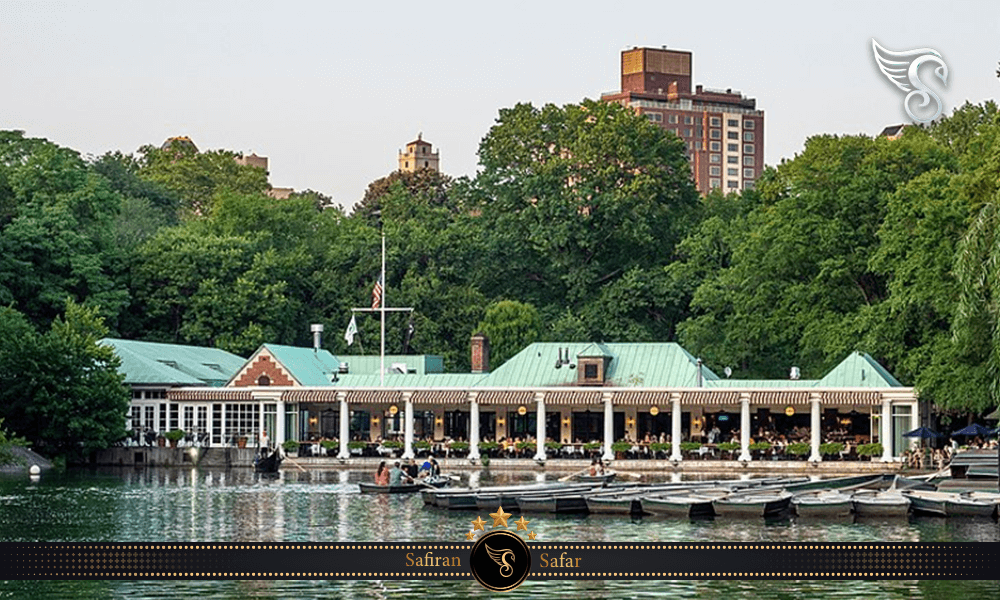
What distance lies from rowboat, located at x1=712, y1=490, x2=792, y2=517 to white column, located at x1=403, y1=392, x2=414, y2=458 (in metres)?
26.5

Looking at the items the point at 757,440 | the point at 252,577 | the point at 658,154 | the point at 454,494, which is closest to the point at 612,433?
the point at 757,440

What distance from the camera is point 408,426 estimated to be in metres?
63.5

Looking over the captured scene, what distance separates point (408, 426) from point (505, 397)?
12.5ft

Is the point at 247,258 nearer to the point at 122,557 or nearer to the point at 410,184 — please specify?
the point at 410,184

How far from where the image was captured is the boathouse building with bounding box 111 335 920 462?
61000mm

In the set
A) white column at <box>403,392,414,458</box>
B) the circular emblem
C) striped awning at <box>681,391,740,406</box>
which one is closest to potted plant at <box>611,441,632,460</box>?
striped awning at <box>681,391,740,406</box>

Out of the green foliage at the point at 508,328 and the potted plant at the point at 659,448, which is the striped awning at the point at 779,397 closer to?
the potted plant at the point at 659,448

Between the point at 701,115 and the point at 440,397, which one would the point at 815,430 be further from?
the point at 701,115

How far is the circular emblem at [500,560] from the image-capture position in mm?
6648

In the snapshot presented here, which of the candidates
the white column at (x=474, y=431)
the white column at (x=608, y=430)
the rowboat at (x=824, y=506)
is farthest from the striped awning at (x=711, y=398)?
the rowboat at (x=824, y=506)

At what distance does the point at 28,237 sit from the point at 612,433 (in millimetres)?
25881

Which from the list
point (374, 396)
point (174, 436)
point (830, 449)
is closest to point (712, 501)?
point (830, 449)

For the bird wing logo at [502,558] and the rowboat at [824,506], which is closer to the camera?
the bird wing logo at [502,558]

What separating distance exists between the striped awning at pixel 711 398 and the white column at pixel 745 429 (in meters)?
0.36
